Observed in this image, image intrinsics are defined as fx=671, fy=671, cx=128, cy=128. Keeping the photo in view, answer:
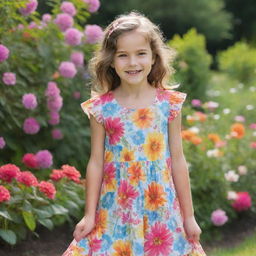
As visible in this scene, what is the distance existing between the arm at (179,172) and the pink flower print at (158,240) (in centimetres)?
14

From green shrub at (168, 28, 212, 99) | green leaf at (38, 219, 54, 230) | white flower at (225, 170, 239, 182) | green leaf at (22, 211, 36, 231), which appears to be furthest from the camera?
green shrub at (168, 28, 212, 99)

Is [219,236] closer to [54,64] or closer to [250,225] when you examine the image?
[250,225]

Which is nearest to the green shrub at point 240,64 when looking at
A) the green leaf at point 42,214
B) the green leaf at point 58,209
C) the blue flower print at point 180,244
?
the green leaf at point 58,209

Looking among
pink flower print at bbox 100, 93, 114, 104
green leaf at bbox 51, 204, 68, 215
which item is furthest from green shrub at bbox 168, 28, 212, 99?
pink flower print at bbox 100, 93, 114, 104

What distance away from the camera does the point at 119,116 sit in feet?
9.26

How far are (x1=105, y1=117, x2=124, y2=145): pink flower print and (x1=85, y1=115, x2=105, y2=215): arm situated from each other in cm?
5

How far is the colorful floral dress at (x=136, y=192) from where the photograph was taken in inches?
109

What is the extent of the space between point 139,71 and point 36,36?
208 centimetres

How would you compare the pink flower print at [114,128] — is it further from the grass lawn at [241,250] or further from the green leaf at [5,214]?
the grass lawn at [241,250]

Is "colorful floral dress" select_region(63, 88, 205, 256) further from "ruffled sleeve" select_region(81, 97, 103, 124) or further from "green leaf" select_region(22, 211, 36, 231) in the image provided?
"green leaf" select_region(22, 211, 36, 231)

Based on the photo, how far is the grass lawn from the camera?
164 inches

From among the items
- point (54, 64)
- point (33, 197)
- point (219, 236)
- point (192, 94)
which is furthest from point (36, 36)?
point (192, 94)

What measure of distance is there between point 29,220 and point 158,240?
1010mm

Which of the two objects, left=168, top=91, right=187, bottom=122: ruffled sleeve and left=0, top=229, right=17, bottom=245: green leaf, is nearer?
left=168, top=91, right=187, bottom=122: ruffled sleeve
